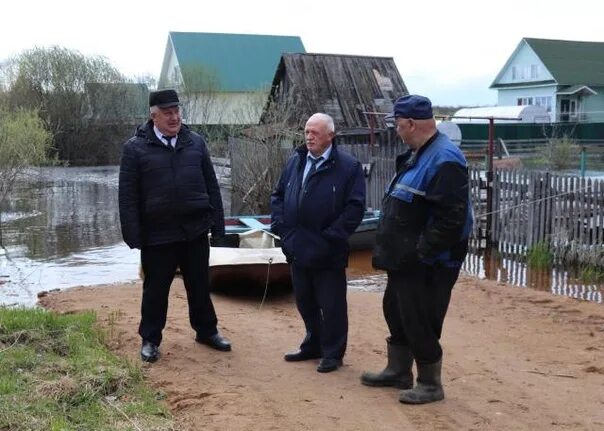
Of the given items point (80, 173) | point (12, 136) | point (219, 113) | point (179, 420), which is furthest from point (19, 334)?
point (219, 113)

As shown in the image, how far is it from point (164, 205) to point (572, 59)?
4820 centimetres

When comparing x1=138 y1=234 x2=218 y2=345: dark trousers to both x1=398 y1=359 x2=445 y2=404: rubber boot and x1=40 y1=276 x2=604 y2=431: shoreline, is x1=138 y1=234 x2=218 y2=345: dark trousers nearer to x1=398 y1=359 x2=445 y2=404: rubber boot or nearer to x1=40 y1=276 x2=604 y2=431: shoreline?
x1=40 y1=276 x2=604 y2=431: shoreline

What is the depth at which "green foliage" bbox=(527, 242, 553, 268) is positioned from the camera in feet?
37.6

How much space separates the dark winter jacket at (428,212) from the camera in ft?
14.1

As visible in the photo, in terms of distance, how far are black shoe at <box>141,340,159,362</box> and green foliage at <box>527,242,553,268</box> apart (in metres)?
7.49

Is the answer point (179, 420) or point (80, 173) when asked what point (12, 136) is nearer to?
point (179, 420)

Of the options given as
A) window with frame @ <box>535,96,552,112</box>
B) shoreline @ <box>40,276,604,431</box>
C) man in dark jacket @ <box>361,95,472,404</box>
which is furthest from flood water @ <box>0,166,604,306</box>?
window with frame @ <box>535,96,552,112</box>

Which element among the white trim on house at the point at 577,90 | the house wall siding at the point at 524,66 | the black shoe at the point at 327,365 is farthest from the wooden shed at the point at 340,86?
the house wall siding at the point at 524,66

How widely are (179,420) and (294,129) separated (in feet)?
47.2

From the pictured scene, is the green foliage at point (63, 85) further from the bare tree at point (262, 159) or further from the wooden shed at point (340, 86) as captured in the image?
the bare tree at point (262, 159)

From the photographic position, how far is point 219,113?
129ft

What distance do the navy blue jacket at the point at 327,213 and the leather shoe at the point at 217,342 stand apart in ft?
3.36

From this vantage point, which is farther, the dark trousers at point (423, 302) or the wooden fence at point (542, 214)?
the wooden fence at point (542, 214)

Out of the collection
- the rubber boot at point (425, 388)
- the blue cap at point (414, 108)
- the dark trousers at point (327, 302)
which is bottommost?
the rubber boot at point (425, 388)
